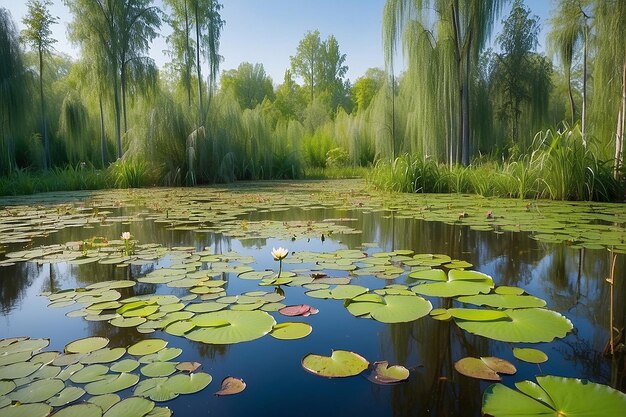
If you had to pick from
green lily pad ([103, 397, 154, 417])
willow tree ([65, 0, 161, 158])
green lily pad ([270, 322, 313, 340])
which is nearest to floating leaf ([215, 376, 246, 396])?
green lily pad ([103, 397, 154, 417])

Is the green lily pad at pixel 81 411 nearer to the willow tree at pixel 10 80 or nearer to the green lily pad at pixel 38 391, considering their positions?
the green lily pad at pixel 38 391

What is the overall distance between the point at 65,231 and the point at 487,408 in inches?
131

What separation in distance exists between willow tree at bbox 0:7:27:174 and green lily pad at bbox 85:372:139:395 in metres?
10.6

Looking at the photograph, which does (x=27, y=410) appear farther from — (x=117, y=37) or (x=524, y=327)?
(x=117, y=37)

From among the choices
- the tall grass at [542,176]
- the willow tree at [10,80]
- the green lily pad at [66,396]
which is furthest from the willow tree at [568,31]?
the willow tree at [10,80]

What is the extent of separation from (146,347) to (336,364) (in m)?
0.53

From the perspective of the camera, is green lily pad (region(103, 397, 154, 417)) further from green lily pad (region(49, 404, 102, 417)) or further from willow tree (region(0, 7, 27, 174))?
willow tree (region(0, 7, 27, 174))

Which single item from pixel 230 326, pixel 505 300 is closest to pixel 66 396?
pixel 230 326

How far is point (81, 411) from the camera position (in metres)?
0.81

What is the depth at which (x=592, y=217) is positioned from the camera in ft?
10.4

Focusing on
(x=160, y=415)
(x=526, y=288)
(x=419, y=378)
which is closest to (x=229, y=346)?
(x=160, y=415)

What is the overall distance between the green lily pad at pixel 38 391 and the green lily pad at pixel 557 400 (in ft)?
3.04

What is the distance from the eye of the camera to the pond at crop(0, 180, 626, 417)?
904 millimetres

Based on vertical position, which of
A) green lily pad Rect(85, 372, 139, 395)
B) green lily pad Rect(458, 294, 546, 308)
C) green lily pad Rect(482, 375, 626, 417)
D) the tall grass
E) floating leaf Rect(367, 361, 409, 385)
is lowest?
floating leaf Rect(367, 361, 409, 385)
